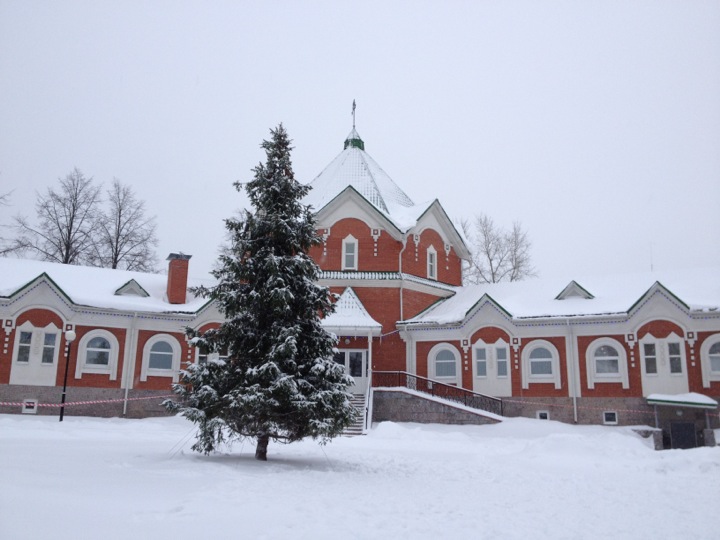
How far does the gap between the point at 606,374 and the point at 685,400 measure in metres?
3.29

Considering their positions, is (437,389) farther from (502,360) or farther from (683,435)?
(683,435)

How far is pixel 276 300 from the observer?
12.6 m

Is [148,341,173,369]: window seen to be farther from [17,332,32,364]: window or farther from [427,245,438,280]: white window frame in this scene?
[427,245,438,280]: white window frame

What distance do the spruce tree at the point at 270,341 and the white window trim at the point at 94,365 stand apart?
46.4ft

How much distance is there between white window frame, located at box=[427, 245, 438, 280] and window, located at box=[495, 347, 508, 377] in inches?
223

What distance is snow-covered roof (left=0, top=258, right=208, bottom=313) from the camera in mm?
24781

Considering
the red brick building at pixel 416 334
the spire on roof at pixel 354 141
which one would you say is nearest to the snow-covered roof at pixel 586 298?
Result: the red brick building at pixel 416 334

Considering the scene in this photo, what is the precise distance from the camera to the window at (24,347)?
2391 cm

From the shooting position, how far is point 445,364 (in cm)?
2683

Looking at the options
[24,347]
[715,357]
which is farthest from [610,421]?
[24,347]

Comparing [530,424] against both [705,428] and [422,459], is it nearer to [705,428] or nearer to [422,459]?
[705,428]

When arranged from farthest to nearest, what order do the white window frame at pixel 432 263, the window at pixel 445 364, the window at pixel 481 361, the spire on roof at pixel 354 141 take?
the spire on roof at pixel 354 141 → the white window frame at pixel 432 263 → the window at pixel 445 364 → the window at pixel 481 361

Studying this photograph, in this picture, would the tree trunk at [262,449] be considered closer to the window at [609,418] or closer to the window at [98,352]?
the window at [98,352]

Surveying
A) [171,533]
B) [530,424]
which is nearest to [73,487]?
[171,533]
